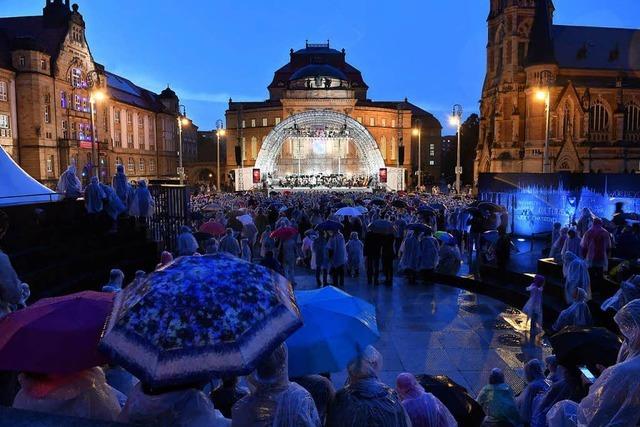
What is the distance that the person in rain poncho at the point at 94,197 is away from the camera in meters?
13.5

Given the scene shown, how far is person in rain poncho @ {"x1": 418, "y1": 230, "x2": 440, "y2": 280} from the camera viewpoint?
15.0 meters

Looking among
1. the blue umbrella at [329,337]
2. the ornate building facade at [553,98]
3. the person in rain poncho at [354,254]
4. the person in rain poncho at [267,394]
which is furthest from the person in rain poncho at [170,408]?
the ornate building facade at [553,98]

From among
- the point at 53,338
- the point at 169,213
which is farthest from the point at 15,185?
the point at 53,338

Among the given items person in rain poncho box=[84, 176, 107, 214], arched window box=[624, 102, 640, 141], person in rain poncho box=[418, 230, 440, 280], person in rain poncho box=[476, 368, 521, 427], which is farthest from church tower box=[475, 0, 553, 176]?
person in rain poncho box=[476, 368, 521, 427]

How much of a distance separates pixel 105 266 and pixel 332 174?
53228 mm

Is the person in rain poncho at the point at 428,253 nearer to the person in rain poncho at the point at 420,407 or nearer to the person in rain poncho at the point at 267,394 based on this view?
the person in rain poncho at the point at 420,407

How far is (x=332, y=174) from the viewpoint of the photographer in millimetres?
64750

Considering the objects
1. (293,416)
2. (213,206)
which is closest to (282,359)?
(293,416)

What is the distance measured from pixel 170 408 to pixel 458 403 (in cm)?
293

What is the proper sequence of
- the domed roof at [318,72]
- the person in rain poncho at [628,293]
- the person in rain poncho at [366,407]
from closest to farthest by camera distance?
the person in rain poncho at [366,407], the person in rain poncho at [628,293], the domed roof at [318,72]

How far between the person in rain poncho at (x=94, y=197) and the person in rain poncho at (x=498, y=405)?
11406mm

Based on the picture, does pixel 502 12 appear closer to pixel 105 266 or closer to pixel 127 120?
pixel 127 120

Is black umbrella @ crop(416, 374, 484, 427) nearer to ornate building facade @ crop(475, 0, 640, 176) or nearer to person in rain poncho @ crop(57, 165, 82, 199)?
person in rain poncho @ crop(57, 165, 82, 199)

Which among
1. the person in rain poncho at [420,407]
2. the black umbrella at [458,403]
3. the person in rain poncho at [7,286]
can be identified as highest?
the person in rain poncho at [7,286]
